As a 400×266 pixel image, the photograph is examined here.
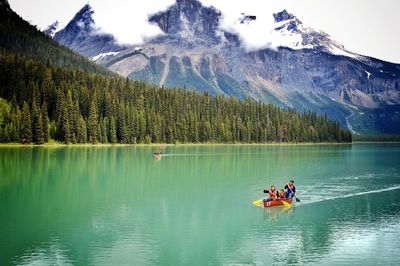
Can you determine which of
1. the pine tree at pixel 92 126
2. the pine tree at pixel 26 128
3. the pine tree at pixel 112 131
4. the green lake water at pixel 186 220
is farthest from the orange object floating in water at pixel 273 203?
the pine tree at pixel 112 131

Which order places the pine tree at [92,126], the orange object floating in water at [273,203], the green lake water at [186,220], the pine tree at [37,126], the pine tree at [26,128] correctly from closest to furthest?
the green lake water at [186,220] < the orange object floating in water at [273,203] < the pine tree at [26,128] < the pine tree at [37,126] < the pine tree at [92,126]

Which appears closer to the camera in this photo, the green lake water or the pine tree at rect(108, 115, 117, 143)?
the green lake water

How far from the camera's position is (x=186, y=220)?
49.6 m

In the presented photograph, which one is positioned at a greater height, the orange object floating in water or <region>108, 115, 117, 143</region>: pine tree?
<region>108, 115, 117, 143</region>: pine tree

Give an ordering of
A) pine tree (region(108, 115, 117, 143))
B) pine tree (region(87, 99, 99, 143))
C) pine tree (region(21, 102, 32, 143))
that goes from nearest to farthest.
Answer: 1. pine tree (region(21, 102, 32, 143))
2. pine tree (region(87, 99, 99, 143))
3. pine tree (region(108, 115, 117, 143))

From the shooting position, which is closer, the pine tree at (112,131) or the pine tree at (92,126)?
the pine tree at (92,126)

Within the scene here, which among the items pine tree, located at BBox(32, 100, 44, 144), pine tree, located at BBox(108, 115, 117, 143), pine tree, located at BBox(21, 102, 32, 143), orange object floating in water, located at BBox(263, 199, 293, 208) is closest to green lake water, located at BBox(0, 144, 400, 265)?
orange object floating in water, located at BBox(263, 199, 293, 208)

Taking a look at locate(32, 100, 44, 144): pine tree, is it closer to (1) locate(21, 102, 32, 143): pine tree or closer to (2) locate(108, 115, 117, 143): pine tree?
(1) locate(21, 102, 32, 143): pine tree

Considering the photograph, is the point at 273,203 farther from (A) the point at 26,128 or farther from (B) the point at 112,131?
(B) the point at 112,131

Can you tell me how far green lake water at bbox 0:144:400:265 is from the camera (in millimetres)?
36844

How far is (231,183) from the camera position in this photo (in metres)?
81.5

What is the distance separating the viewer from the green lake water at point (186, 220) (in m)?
36.8

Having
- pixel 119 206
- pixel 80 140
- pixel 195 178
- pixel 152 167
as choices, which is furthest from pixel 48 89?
pixel 119 206

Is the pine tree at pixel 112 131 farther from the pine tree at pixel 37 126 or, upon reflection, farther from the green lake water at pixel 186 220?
the green lake water at pixel 186 220
